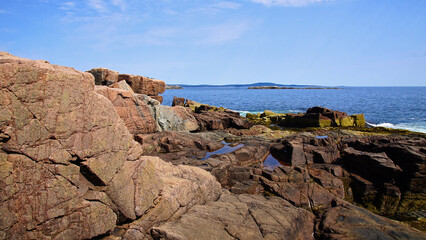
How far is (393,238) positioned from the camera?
9.98 metres

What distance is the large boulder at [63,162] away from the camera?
6207 mm

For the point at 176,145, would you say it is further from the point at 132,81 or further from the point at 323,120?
the point at 323,120

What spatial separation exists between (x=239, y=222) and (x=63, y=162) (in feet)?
19.3

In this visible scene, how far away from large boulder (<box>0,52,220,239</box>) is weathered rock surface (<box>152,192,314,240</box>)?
0.92 metres

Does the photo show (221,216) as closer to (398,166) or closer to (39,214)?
(39,214)

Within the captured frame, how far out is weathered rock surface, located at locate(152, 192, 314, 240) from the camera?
8211 mm

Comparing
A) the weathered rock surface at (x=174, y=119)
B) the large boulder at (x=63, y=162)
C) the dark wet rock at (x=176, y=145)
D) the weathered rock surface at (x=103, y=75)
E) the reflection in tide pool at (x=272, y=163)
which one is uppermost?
the weathered rock surface at (x=103, y=75)

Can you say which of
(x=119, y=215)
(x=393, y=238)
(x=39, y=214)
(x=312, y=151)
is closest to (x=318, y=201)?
(x=393, y=238)

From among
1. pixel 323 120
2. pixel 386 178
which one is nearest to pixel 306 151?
pixel 386 178

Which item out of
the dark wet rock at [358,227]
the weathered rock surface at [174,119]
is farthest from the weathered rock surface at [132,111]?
the dark wet rock at [358,227]

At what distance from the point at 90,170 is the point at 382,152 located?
19.0 m

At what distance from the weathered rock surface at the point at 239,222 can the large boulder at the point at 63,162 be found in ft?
3.02

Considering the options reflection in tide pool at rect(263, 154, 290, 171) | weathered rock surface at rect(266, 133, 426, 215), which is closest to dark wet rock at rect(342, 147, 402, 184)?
weathered rock surface at rect(266, 133, 426, 215)

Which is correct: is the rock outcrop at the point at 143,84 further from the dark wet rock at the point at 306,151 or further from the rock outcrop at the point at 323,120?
the rock outcrop at the point at 323,120
